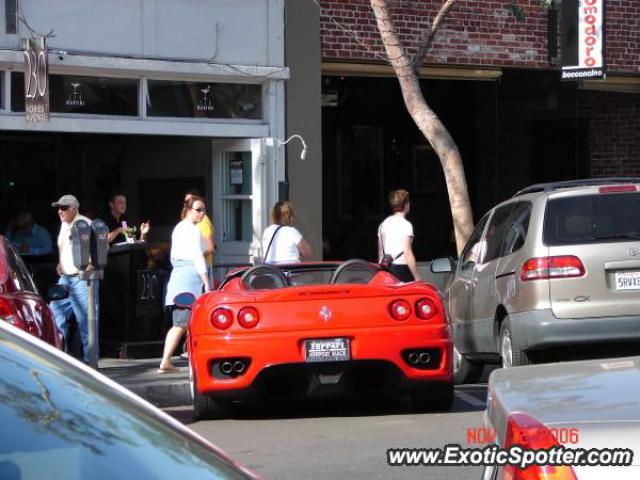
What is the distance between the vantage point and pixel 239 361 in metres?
9.59

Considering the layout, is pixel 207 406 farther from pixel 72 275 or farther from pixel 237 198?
pixel 237 198

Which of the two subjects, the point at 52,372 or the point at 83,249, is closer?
the point at 52,372

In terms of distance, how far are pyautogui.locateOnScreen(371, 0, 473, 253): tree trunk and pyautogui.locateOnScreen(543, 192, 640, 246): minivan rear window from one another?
423cm

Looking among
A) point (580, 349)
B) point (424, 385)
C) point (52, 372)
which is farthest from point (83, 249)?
point (52, 372)

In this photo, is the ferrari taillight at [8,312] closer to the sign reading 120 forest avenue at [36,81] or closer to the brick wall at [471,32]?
the sign reading 120 forest avenue at [36,81]

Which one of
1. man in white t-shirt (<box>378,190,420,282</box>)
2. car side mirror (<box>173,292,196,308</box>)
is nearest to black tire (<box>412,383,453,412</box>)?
car side mirror (<box>173,292,196,308</box>)

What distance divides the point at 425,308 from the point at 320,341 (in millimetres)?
942

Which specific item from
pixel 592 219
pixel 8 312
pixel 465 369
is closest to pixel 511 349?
pixel 592 219

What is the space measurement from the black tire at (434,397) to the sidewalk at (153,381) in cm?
263

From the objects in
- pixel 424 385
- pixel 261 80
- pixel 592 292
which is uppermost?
pixel 261 80

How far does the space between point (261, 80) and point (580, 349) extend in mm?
7170

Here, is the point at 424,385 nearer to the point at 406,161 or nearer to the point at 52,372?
the point at 52,372

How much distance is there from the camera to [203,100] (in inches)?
625

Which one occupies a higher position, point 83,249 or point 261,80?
point 261,80
